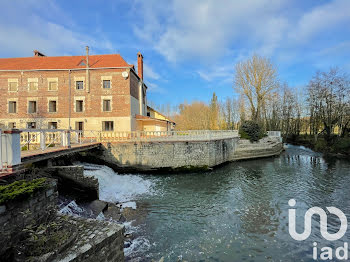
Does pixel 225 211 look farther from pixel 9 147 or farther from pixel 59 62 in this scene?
pixel 59 62

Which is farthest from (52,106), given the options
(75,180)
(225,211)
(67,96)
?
(225,211)

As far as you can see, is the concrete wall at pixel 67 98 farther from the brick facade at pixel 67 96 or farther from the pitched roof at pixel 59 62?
the pitched roof at pixel 59 62

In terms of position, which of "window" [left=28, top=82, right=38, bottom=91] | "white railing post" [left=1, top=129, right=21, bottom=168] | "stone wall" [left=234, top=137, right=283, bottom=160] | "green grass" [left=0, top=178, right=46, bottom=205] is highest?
"window" [left=28, top=82, right=38, bottom=91]

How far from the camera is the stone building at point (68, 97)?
19.6 meters

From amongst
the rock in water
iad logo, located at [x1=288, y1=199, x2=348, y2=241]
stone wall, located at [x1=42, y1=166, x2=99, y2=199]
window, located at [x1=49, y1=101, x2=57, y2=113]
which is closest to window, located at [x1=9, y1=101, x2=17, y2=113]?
window, located at [x1=49, y1=101, x2=57, y2=113]

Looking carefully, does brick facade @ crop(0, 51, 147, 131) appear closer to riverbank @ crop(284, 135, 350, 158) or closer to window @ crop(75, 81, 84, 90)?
window @ crop(75, 81, 84, 90)

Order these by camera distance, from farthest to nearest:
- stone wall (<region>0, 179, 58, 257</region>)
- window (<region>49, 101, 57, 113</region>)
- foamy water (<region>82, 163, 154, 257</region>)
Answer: window (<region>49, 101, 57, 113</region>) < foamy water (<region>82, 163, 154, 257</region>) < stone wall (<region>0, 179, 58, 257</region>)

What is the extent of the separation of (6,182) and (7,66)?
23173 millimetres

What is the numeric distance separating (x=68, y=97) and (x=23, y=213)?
18.9 metres

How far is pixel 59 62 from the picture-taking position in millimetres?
21172

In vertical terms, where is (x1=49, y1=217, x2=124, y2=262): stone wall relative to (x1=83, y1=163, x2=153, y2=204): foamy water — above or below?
above

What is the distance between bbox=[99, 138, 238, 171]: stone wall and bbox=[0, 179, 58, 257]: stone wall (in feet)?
35.3

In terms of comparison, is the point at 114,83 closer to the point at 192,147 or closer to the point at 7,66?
the point at 192,147

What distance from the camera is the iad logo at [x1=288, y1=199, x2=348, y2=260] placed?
5332 mm
